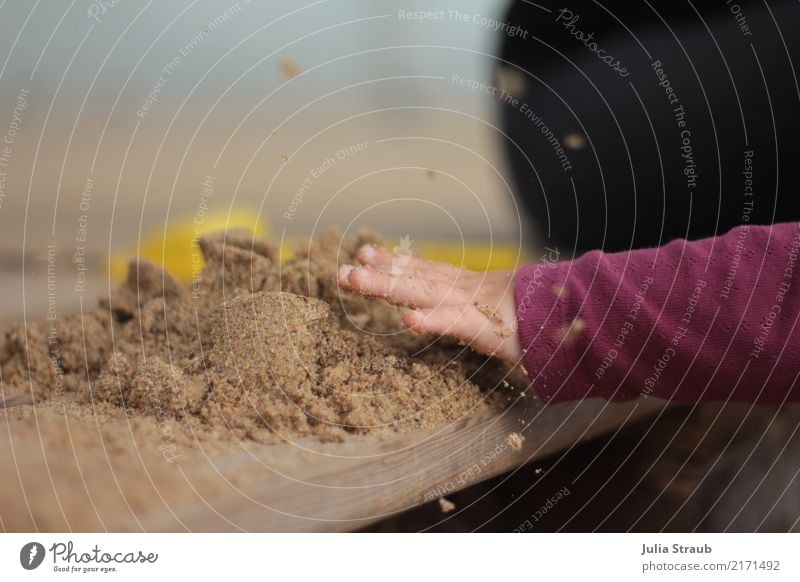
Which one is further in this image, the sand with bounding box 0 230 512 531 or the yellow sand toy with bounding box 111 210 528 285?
the yellow sand toy with bounding box 111 210 528 285

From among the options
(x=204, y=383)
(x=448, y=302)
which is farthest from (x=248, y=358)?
(x=448, y=302)

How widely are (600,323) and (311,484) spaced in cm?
22

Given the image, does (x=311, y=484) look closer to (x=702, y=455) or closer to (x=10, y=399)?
(x=10, y=399)

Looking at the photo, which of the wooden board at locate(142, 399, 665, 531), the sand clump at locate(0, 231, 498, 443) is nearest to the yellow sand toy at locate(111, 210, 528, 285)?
the sand clump at locate(0, 231, 498, 443)

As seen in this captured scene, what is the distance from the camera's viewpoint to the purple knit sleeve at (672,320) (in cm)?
50

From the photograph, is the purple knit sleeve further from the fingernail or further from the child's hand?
the fingernail

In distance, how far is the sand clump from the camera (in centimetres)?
45

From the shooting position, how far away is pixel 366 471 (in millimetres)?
448

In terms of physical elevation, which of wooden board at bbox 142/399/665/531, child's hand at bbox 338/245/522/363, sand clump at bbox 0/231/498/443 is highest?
child's hand at bbox 338/245/522/363

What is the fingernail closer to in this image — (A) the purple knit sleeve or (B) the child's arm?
(B) the child's arm

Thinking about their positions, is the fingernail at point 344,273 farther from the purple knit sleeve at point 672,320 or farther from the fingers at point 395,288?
the purple knit sleeve at point 672,320

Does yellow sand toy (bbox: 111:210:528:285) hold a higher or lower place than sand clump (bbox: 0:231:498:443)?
higher

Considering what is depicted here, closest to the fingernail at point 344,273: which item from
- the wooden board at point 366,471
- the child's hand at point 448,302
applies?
the child's hand at point 448,302
